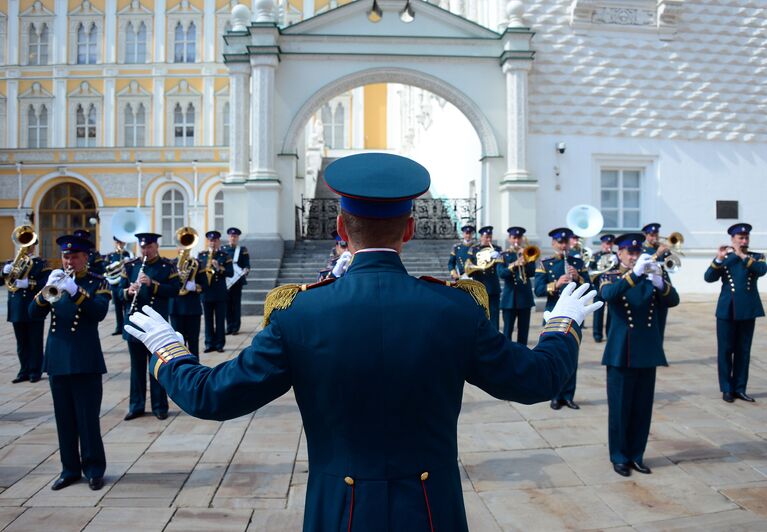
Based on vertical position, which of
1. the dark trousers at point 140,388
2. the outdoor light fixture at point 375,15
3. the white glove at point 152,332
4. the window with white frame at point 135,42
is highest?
the window with white frame at point 135,42

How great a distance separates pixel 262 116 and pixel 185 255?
788cm

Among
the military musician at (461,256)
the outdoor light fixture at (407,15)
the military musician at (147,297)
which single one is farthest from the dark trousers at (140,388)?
the outdoor light fixture at (407,15)

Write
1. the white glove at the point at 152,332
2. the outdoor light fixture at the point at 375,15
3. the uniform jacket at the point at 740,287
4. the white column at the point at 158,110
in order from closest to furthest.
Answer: the white glove at the point at 152,332 → the uniform jacket at the point at 740,287 → the outdoor light fixture at the point at 375,15 → the white column at the point at 158,110

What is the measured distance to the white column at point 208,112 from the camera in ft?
105

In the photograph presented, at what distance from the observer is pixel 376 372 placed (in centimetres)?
193

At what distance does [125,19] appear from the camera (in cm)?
3238

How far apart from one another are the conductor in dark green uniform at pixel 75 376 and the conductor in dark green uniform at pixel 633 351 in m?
4.27

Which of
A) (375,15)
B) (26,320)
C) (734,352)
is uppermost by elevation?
(375,15)

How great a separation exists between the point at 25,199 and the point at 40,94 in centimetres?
557

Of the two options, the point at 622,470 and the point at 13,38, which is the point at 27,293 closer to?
the point at 622,470

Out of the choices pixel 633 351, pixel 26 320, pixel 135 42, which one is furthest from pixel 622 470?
pixel 135 42

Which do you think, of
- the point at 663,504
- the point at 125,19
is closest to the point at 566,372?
the point at 663,504

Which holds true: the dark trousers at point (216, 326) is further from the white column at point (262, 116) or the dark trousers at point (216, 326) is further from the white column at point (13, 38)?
the white column at point (13, 38)

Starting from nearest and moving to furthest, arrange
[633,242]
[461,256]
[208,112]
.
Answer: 1. [633,242]
2. [461,256]
3. [208,112]
